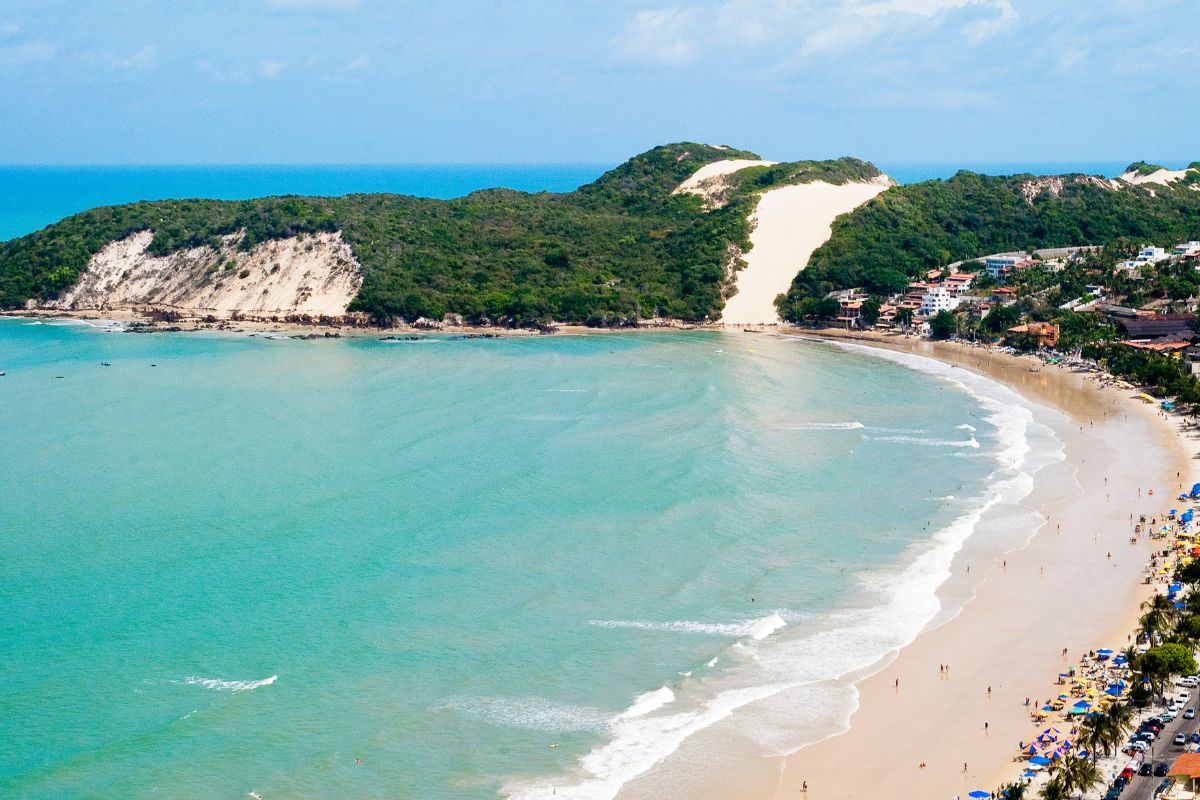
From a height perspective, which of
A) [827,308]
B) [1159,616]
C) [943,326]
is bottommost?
[1159,616]

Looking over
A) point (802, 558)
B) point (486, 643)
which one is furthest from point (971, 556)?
point (486, 643)

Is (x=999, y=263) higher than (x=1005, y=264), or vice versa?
(x=999, y=263)

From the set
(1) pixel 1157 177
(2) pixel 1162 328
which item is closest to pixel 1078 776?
(2) pixel 1162 328

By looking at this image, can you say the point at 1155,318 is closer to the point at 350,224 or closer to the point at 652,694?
the point at 652,694

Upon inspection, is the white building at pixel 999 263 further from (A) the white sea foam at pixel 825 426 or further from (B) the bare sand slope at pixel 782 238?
(A) the white sea foam at pixel 825 426

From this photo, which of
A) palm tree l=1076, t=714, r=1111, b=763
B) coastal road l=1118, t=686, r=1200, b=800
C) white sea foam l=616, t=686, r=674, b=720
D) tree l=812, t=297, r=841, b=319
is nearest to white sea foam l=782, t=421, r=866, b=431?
white sea foam l=616, t=686, r=674, b=720

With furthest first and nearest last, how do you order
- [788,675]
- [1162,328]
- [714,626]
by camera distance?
[1162,328]
[714,626]
[788,675]

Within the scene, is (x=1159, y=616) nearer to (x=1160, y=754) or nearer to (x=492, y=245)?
(x=1160, y=754)
